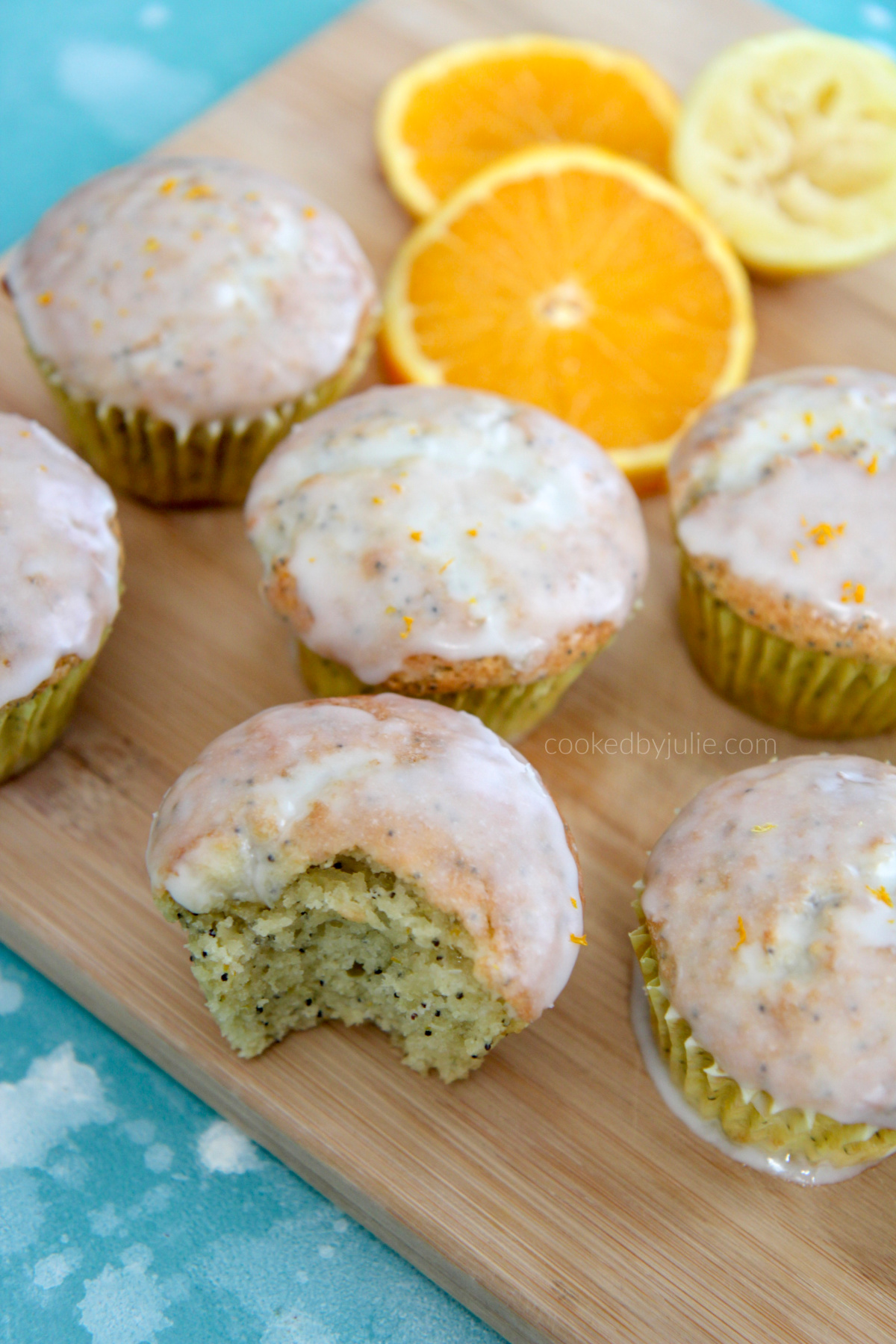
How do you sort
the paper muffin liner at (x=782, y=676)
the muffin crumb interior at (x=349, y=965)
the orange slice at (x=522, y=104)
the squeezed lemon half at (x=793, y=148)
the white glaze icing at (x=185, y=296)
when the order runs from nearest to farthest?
the muffin crumb interior at (x=349, y=965) → the paper muffin liner at (x=782, y=676) → the white glaze icing at (x=185, y=296) → the squeezed lemon half at (x=793, y=148) → the orange slice at (x=522, y=104)

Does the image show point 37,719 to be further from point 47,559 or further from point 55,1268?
point 55,1268

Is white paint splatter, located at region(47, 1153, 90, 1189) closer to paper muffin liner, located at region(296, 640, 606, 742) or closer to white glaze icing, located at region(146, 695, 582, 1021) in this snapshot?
white glaze icing, located at region(146, 695, 582, 1021)

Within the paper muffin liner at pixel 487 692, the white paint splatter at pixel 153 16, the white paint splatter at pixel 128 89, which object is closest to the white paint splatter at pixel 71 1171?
the paper muffin liner at pixel 487 692

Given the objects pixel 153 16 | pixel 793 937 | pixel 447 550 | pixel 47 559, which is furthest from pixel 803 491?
pixel 153 16

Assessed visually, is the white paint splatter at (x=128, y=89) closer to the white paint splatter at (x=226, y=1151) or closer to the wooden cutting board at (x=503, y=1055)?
the wooden cutting board at (x=503, y=1055)

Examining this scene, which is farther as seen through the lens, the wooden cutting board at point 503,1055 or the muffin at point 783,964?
the wooden cutting board at point 503,1055

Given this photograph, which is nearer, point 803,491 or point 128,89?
point 803,491

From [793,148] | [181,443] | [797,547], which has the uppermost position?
[793,148]
